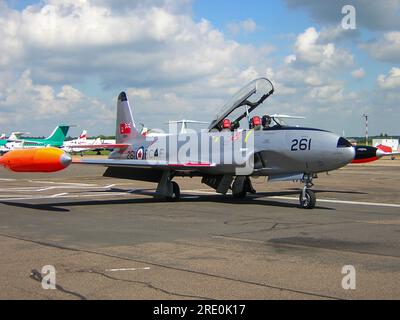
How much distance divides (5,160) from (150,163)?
428cm

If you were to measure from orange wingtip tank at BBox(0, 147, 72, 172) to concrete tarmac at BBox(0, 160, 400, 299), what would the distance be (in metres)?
1.19

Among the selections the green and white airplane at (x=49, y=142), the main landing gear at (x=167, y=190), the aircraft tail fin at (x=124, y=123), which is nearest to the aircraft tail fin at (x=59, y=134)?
the green and white airplane at (x=49, y=142)

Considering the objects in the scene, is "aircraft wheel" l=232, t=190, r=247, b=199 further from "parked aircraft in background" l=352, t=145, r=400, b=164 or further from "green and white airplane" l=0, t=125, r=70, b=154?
"green and white airplane" l=0, t=125, r=70, b=154

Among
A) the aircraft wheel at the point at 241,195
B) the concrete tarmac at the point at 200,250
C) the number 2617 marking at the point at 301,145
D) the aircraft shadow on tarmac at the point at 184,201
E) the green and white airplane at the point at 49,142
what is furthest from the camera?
the green and white airplane at the point at 49,142

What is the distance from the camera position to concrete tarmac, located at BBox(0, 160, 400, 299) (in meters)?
5.85

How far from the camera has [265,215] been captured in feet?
42.7

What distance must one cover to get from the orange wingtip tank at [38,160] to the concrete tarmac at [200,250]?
1193 millimetres

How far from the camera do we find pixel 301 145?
47.1 feet

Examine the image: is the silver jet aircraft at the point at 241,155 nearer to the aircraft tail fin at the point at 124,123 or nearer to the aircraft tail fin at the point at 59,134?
the aircraft tail fin at the point at 124,123

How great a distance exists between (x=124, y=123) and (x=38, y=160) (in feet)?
27.6

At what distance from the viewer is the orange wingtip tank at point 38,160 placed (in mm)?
13016

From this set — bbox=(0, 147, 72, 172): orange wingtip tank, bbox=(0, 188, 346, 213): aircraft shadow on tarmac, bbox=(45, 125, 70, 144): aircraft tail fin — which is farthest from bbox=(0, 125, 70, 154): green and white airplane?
bbox=(0, 147, 72, 172): orange wingtip tank

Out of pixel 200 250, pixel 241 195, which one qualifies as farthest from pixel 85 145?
pixel 200 250

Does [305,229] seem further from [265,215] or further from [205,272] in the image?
[205,272]
